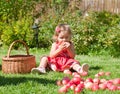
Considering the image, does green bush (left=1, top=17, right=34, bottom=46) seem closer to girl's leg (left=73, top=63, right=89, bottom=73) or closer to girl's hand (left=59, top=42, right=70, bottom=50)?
girl's hand (left=59, top=42, right=70, bottom=50)

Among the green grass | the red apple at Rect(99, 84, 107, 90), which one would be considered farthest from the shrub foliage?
the red apple at Rect(99, 84, 107, 90)

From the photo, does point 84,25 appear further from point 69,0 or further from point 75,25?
point 69,0

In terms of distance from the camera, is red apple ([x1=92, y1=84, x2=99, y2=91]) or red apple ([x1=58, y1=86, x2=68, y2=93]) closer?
red apple ([x1=58, y1=86, x2=68, y2=93])

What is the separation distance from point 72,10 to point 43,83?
606cm

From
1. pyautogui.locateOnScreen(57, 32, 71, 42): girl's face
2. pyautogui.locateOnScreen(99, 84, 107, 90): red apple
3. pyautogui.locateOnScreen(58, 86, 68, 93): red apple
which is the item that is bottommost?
pyautogui.locateOnScreen(99, 84, 107, 90): red apple

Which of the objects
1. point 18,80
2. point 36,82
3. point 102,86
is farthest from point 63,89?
point 18,80

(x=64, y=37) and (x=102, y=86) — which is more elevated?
(x=64, y=37)

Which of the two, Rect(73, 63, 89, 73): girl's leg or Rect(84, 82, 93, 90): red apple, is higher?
Rect(84, 82, 93, 90): red apple

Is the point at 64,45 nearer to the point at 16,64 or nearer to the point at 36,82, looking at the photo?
the point at 16,64

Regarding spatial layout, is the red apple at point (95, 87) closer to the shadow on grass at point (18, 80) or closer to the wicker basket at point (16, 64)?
the shadow on grass at point (18, 80)

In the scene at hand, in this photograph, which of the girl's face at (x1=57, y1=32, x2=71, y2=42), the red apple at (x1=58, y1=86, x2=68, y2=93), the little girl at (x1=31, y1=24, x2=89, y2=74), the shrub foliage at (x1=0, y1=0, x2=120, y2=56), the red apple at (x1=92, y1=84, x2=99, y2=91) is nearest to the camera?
the red apple at (x1=58, y1=86, x2=68, y2=93)

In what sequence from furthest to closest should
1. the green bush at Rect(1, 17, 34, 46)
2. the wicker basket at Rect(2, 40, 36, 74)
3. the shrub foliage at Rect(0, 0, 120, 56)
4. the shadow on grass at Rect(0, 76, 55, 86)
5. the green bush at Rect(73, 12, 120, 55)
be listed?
1. the green bush at Rect(1, 17, 34, 46)
2. the shrub foliage at Rect(0, 0, 120, 56)
3. the green bush at Rect(73, 12, 120, 55)
4. the wicker basket at Rect(2, 40, 36, 74)
5. the shadow on grass at Rect(0, 76, 55, 86)

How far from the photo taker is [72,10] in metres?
11.7

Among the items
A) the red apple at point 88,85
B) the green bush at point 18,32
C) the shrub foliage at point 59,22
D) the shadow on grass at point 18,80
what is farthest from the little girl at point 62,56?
the green bush at point 18,32
